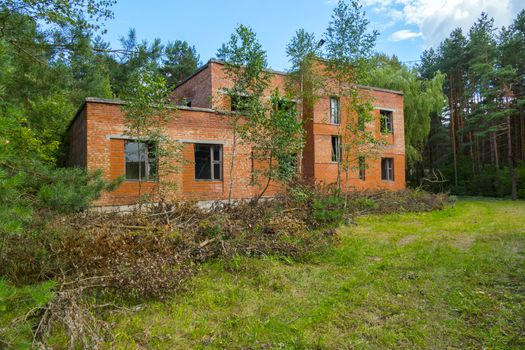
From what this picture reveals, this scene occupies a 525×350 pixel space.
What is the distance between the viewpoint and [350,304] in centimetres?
461

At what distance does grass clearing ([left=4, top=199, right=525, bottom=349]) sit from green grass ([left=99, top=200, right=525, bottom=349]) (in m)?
0.01

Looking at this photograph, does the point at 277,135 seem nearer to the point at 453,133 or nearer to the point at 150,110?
the point at 150,110

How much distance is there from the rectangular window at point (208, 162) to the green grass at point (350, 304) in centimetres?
851

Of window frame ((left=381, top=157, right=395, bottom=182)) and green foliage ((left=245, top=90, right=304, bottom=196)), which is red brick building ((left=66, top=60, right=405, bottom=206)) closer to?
window frame ((left=381, top=157, right=395, bottom=182))

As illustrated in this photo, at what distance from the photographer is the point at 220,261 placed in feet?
20.6

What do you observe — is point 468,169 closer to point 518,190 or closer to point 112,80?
point 518,190

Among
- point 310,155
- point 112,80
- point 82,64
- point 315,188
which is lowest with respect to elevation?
point 315,188

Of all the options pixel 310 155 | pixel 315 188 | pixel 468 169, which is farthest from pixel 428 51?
pixel 315 188

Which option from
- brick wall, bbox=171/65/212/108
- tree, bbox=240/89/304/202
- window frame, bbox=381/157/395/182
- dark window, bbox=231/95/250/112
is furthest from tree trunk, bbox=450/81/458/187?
dark window, bbox=231/95/250/112

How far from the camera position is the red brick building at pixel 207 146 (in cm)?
1223

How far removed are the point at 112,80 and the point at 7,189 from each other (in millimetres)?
28750

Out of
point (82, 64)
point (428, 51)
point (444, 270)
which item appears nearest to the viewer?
point (444, 270)

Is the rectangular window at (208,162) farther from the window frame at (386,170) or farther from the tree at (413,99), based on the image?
the tree at (413,99)

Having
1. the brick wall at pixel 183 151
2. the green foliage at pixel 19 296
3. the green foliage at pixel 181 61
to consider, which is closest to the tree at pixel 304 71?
the brick wall at pixel 183 151
